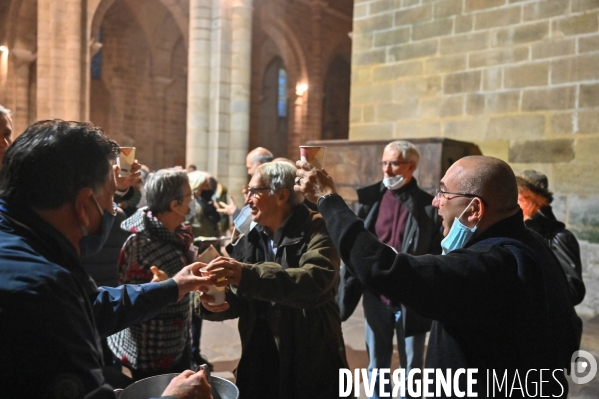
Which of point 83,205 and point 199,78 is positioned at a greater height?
point 199,78

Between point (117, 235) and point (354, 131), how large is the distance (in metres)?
4.61

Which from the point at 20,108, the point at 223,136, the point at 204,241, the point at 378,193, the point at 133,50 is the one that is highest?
the point at 133,50

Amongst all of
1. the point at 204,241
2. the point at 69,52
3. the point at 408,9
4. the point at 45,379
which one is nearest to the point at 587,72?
the point at 408,9

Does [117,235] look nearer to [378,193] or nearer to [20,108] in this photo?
[378,193]

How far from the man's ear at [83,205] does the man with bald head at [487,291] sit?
2.73 ft

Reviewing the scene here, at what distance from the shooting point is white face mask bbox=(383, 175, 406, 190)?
3662 mm

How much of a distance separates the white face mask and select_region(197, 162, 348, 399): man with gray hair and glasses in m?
1.33

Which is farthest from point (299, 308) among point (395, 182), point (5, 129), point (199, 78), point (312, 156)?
point (199, 78)

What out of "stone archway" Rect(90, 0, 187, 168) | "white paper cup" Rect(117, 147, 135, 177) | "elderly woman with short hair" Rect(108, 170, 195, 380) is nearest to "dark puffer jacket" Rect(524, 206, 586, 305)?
"elderly woman with short hair" Rect(108, 170, 195, 380)

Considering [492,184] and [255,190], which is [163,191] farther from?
[492,184]

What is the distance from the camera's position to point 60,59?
35.7ft

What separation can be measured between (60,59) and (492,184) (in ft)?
37.4

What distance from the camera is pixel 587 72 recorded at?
17.6ft

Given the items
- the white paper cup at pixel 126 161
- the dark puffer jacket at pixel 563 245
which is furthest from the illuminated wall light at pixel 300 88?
the white paper cup at pixel 126 161
